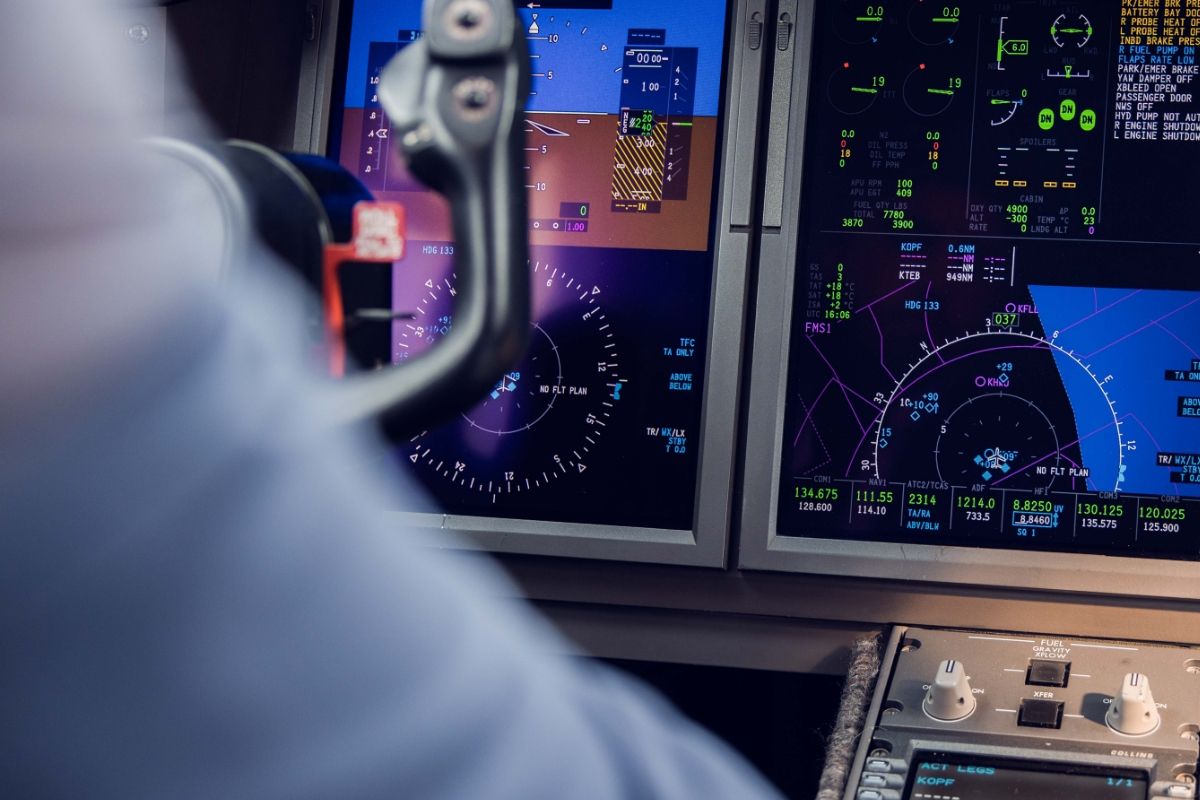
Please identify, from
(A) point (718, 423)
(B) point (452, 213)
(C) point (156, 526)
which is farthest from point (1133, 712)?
(C) point (156, 526)

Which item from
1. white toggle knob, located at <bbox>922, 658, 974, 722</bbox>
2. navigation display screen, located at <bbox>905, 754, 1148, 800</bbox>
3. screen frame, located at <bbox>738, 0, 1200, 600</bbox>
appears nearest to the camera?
navigation display screen, located at <bbox>905, 754, 1148, 800</bbox>

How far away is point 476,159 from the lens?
45 cm

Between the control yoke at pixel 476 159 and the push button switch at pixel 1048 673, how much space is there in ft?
3.02

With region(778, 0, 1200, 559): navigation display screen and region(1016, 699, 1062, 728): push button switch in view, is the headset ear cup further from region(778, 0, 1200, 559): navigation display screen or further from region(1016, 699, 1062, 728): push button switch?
region(778, 0, 1200, 559): navigation display screen

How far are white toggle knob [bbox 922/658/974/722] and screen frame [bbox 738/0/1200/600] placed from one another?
167 mm

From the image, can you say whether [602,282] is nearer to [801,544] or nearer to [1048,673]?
[801,544]

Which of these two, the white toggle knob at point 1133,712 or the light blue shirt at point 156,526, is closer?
the light blue shirt at point 156,526

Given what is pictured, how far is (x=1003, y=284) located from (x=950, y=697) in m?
0.44

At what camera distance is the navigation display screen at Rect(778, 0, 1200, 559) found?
1364 millimetres

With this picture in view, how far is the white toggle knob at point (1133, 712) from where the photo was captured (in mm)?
1138

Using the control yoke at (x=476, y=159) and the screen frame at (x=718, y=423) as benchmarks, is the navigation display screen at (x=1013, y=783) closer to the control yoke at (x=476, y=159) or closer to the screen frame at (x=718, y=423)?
the screen frame at (x=718, y=423)

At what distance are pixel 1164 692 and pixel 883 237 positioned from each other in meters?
0.52

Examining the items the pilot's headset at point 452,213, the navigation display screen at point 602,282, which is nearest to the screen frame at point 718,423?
the navigation display screen at point 602,282

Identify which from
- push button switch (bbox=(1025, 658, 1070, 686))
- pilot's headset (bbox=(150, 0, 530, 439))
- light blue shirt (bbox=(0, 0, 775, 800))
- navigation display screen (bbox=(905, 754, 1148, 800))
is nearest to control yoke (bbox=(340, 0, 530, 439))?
pilot's headset (bbox=(150, 0, 530, 439))
